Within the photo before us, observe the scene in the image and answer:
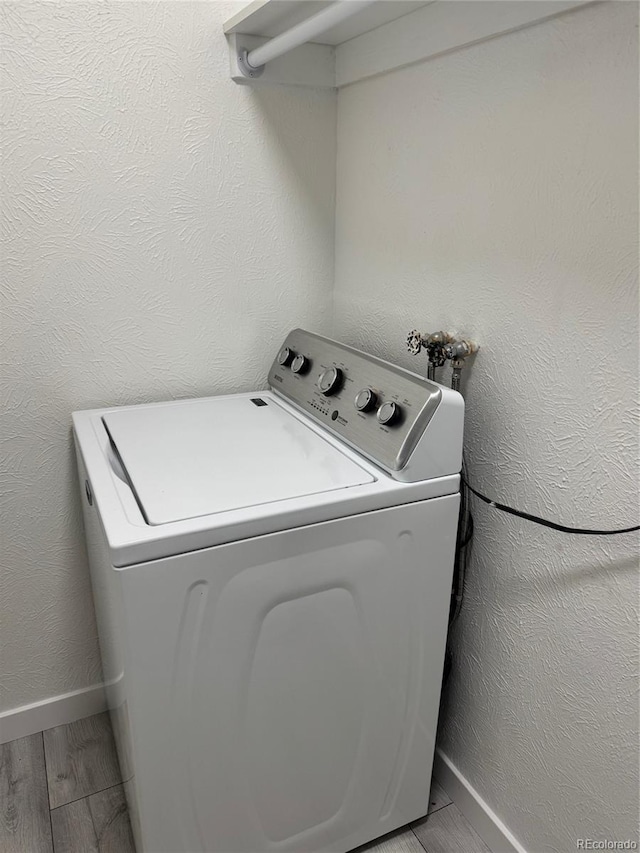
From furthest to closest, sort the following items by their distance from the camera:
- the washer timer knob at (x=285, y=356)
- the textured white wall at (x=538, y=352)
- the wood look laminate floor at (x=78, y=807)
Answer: the washer timer knob at (x=285, y=356) < the wood look laminate floor at (x=78, y=807) < the textured white wall at (x=538, y=352)

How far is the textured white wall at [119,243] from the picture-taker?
1211 millimetres

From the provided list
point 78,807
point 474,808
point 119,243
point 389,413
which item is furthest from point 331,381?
point 78,807

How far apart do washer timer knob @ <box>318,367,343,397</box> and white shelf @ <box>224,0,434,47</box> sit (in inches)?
24.9

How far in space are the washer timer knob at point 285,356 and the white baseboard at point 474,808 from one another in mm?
931

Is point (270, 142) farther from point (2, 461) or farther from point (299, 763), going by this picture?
point (299, 763)

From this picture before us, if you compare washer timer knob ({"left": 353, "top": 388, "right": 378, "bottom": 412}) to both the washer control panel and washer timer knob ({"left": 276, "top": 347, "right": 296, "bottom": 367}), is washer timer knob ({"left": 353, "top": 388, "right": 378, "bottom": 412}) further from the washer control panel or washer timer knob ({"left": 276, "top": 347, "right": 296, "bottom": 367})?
washer timer knob ({"left": 276, "top": 347, "right": 296, "bottom": 367})

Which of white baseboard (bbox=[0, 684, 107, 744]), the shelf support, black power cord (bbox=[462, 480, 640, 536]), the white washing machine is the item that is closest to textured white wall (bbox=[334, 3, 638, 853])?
black power cord (bbox=[462, 480, 640, 536])

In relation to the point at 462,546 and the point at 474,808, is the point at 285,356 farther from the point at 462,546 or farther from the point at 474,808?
the point at 474,808

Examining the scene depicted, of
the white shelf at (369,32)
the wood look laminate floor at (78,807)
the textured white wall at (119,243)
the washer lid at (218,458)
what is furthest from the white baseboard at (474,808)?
the white shelf at (369,32)

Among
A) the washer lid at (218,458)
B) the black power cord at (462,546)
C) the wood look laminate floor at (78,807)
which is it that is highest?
the washer lid at (218,458)

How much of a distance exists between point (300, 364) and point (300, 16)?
0.67 m

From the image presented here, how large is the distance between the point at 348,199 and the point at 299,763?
1182 mm

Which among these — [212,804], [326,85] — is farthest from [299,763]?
[326,85]

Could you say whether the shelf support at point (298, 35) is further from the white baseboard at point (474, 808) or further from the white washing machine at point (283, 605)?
the white baseboard at point (474, 808)
